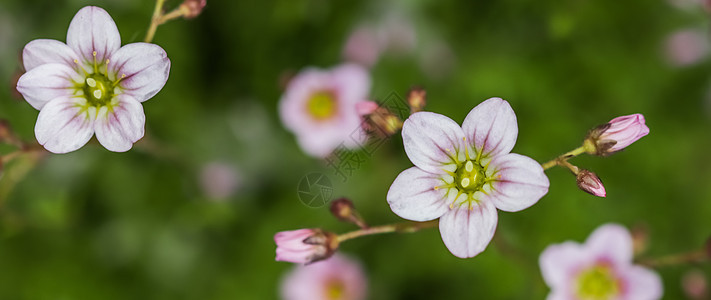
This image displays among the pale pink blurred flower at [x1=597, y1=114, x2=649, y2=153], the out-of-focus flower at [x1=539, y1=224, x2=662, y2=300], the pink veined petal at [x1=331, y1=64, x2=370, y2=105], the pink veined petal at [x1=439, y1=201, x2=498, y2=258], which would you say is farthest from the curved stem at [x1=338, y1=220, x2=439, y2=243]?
the pink veined petal at [x1=331, y1=64, x2=370, y2=105]

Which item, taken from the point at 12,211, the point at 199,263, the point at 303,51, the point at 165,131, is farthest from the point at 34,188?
the point at 303,51

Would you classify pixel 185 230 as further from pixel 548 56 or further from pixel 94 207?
pixel 548 56

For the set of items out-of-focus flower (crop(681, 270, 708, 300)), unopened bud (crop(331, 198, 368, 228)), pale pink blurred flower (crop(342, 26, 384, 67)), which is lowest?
out-of-focus flower (crop(681, 270, 708, 300))

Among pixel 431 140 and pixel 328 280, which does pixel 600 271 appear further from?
pixel 328 280

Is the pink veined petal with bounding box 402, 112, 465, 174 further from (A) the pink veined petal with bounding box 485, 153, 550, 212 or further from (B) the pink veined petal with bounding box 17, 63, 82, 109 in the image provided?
(B) the pink veined petal with bounding box 17, 63, 82, 109

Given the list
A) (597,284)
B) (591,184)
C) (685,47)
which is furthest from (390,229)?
(685,47)

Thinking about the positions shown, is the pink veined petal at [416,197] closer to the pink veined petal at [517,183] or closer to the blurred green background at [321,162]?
A: the pink veined petal at [517,183]

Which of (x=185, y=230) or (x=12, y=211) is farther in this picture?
(x=185, y=230)
